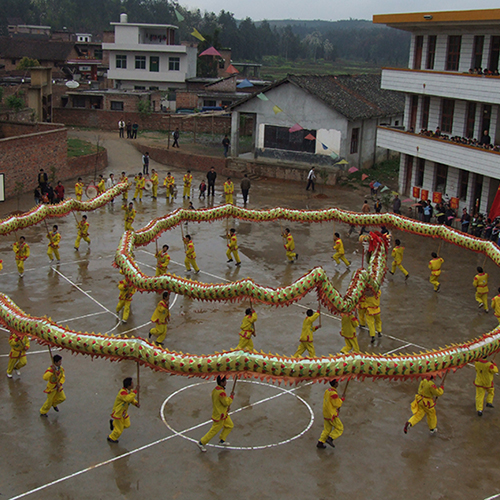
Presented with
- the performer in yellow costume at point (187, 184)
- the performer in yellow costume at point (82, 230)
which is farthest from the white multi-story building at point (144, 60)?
the performer in yellow costume at point (82, 230)

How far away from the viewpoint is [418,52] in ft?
101

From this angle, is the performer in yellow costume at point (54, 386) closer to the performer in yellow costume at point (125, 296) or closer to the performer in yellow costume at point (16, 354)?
the performer in yellow costume at point (16, 354)

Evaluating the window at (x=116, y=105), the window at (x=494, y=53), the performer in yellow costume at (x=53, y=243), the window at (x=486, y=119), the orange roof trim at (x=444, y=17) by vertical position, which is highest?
the orange roof trim at (x=444, y=17)

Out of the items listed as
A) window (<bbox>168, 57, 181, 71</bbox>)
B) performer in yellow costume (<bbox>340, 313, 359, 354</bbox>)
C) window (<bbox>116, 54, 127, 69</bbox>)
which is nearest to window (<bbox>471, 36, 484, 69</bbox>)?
performer in yellow costume (<bbox>340, 313, 359, 354</bbox>)

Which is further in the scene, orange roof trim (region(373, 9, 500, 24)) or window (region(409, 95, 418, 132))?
window (region(409, 95, 418, 132))

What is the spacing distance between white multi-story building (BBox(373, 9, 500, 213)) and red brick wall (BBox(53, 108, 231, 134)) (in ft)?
59.8

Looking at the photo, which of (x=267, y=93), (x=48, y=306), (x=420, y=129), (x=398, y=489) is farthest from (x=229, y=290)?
(x=267, y=93)

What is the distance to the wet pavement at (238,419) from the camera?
1073cm

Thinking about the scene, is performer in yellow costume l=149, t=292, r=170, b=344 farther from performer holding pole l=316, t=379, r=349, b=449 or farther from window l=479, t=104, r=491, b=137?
window l=479, t=104, r=491, b=137

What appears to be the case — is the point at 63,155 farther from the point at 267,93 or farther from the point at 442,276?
the point at 442,276

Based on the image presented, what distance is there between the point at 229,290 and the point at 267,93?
2401 cm

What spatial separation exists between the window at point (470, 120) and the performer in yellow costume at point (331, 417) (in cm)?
2007

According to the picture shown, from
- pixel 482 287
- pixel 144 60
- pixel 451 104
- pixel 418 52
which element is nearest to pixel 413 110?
pixel 451 104

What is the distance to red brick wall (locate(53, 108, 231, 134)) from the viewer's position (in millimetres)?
47906
